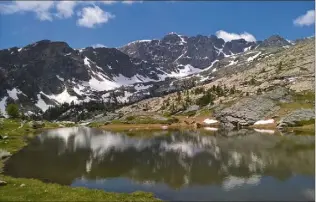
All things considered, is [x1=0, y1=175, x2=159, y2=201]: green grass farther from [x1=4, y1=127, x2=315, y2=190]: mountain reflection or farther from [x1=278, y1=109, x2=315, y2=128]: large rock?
[x1=278, y1=109, x2=315, y2=128]: large rock

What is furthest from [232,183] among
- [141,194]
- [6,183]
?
[6,183]

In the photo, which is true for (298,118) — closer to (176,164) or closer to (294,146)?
(294,146)

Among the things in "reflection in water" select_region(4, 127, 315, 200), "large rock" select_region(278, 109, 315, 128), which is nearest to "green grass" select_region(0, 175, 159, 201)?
"reflection in water" select_region(4, 127, 315, 200)

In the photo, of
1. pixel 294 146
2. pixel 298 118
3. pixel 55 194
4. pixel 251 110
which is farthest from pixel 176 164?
pixel 251 110

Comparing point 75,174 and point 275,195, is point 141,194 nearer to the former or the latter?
point 275,195

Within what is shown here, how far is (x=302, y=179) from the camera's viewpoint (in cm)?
5438

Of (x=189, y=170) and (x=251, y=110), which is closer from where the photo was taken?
(x=189, y=170)

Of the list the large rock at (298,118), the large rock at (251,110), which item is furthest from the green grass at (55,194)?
the large rock at (251,110)

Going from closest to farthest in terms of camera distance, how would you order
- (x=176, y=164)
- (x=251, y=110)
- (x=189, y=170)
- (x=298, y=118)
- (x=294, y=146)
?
(x=189, y=170) → (x=176, y=164) → (x=294, y=146) → (x=298, y=118) → (x=251, y=110)

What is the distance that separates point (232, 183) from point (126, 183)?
56.8 ft

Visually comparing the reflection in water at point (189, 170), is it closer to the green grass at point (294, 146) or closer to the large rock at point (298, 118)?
the green grass at point (294, 146)

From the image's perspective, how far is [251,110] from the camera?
182m

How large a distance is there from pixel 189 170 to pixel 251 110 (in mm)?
124407

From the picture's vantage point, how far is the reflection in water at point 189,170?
49.1 meters
